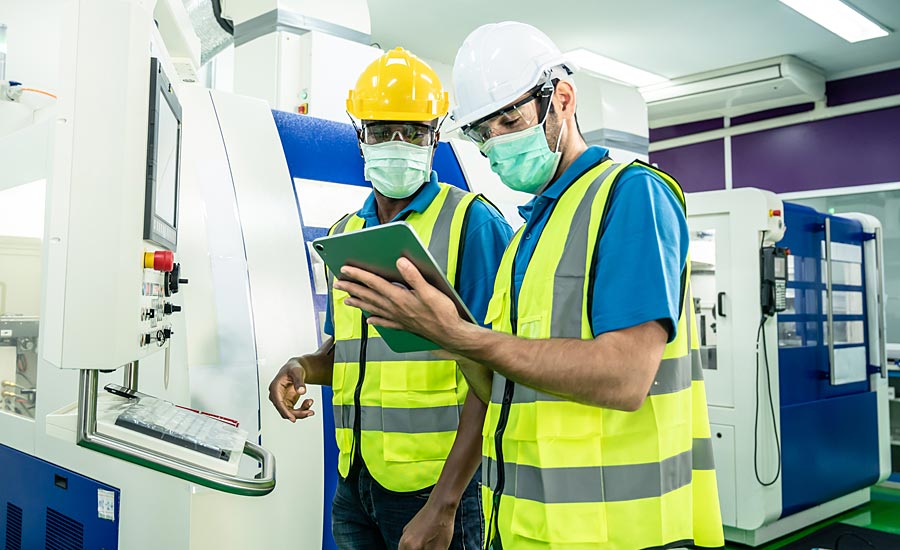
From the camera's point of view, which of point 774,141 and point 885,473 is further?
point 774,141

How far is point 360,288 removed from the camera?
1.16 meters

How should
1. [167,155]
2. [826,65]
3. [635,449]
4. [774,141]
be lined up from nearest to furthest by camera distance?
1. [635,449]
2. [167,155]
3. [826,65]
4. [774,141]

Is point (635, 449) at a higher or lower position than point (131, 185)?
lower

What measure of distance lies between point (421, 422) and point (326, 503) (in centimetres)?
62

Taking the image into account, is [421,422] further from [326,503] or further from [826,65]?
[826,65]

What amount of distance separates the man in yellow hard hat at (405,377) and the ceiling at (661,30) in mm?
3882

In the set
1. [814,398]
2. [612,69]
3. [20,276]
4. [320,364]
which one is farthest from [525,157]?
[612,69]

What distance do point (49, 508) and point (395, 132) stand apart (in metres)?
1.53

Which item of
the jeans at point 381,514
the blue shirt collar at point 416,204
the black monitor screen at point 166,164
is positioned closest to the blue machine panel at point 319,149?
the blue shirt collar at point 416,204

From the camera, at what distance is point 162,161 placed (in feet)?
4.80

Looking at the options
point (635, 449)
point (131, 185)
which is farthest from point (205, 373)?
point (635, 449)

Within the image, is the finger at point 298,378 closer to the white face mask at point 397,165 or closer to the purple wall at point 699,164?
the white face mask at point 397,165

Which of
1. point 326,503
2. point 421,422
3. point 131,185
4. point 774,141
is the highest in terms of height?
point 774,141

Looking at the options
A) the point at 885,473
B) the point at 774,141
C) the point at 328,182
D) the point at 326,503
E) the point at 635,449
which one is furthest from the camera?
the point at 774,141
